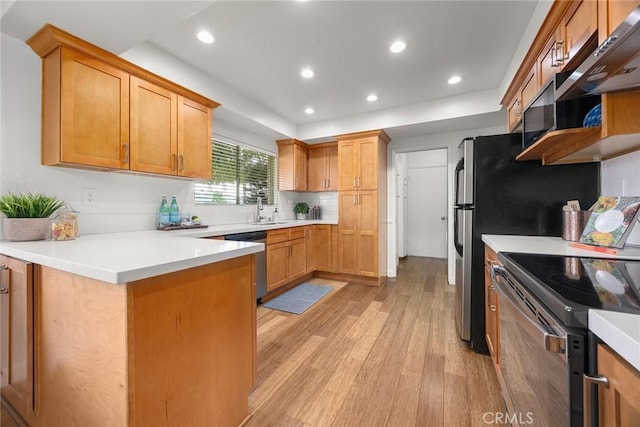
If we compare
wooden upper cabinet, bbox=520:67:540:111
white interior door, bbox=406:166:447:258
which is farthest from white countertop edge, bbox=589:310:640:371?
white interior door, bbox=406:166:447:258

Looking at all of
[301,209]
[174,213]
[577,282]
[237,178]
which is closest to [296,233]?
[301,209]

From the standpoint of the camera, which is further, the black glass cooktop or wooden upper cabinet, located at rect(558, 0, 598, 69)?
wooden upper cabinet, located at rect(558, 0, 598, 69)

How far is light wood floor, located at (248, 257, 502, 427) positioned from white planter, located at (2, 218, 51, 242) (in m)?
1.62

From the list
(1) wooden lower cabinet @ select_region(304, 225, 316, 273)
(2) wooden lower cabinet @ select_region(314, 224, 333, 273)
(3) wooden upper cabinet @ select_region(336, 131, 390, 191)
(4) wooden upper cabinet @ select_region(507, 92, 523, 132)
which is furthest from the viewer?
(2) wooden lower cabinet @ select_region(314, 224, 333, 273)

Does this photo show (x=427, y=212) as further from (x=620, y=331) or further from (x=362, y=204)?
(x=620, y=331)

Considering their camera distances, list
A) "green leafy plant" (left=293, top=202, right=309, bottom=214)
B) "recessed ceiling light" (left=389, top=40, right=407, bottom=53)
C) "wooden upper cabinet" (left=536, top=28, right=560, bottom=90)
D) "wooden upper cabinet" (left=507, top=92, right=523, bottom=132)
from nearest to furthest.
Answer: "wooden upper cabinet" (left=536, top=28, right=560, bottom=90) → "recessed ceiling light" (left=389, top=40, right=407, bottom=53) → "wooden upper cabinet" (left=507, top=92, right=523, bottom=132) → "green leafy plant" (left=293, top=202, right=309, bottom=214)

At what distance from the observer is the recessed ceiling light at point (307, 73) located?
2557 millimetres

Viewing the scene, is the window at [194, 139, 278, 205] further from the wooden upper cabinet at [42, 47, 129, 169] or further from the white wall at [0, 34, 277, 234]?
the wooden upper cabinet at [42, 47, 129, 169]

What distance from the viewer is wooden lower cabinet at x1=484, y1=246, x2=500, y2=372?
5.12 ft

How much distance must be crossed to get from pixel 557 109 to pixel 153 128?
2.77 meters

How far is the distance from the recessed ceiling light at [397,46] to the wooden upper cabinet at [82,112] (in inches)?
85.3

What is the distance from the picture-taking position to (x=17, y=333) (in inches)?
48.4

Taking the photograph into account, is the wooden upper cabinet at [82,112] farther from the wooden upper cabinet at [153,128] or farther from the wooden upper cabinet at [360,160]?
the wooden upper cabinet at [360,160]

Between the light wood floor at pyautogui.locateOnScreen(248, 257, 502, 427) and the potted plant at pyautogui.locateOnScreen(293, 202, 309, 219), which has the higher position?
the potted plant at pyautogui.locateOnScreen(293, 202, 309, 219)
